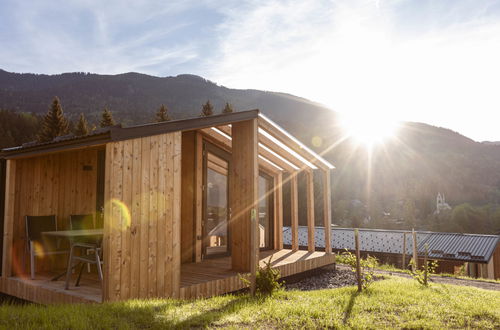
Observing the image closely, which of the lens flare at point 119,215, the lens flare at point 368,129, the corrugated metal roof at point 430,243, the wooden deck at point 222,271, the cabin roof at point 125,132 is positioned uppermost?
the lens flare at point 368,129

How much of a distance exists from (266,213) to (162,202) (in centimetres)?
576

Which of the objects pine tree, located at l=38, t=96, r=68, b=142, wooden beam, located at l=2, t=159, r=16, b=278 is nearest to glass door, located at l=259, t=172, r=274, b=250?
wooden beam, located at l=2, t=159, r=16, b=278

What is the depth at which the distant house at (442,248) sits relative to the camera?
52.5 feet

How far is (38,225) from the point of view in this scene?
652 centimetres

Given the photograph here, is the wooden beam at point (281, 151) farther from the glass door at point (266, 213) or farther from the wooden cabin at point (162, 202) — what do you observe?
the glass door at point (266, 213)

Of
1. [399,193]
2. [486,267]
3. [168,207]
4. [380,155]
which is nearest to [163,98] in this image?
[380,155]

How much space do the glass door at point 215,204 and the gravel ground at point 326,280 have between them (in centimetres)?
180

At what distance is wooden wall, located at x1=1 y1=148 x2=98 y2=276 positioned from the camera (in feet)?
21.5

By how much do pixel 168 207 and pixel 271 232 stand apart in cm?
580

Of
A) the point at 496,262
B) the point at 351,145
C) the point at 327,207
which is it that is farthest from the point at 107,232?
the point at 351,145

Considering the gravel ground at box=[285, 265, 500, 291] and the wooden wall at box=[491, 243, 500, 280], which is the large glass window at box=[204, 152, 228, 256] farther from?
the wooden wall at box=[491, 243, 500, 280]

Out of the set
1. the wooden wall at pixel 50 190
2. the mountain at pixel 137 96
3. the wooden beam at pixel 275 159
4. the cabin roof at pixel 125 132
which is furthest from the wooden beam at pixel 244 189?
the mountain at pixel 137 96

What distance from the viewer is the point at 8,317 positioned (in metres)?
3.59

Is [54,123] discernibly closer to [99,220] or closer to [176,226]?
[99,220]
